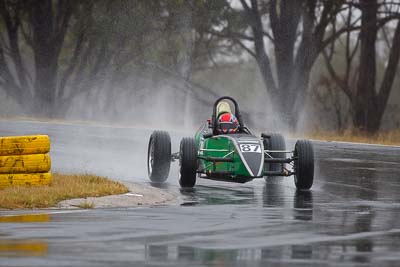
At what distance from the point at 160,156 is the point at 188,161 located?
1742 millimetres

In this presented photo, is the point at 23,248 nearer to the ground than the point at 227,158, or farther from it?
nearer to the ground

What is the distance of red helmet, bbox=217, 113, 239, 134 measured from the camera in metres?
22.7

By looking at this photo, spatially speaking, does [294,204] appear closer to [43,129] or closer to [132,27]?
[43,129]

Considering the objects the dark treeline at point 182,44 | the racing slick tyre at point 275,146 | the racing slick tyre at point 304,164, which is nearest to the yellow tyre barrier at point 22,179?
the racing slick tyre at point 304,164

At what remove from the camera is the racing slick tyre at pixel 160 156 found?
→ 23250 mm

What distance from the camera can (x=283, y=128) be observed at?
51.9 metres

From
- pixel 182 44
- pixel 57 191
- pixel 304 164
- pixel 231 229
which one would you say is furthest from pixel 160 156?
pixel 182 44

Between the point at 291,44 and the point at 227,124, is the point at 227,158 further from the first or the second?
the point at 291,44

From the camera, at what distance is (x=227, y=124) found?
22.8 meters

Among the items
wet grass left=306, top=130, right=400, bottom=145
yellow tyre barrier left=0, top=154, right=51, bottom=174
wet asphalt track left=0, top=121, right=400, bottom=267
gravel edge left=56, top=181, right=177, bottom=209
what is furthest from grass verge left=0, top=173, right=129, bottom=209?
wet grass left=306, top=130, right=400, bottom=145

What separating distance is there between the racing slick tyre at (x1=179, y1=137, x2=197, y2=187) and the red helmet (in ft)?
3.13

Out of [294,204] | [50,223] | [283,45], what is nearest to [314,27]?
[283,45]

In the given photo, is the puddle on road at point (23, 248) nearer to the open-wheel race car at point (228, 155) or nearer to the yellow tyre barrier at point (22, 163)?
the yellow tyre barrier at point (22, 163)

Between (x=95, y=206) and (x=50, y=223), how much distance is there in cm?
265
